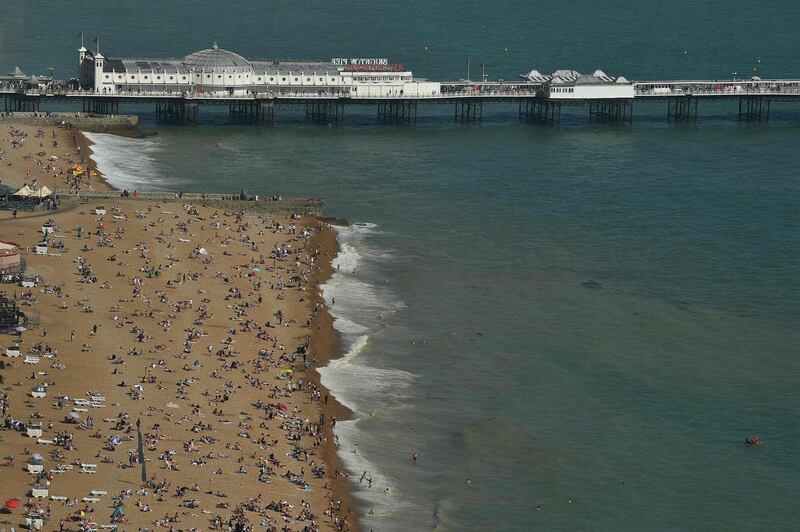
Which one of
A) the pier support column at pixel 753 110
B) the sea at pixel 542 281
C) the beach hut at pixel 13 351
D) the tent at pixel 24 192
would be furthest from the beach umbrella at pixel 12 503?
the pier support column at pixel 753 110

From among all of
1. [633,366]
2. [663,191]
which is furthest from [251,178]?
[633,366]

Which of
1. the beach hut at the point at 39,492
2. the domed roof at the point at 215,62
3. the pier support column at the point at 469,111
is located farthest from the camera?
the pier support column at the point at 469,111

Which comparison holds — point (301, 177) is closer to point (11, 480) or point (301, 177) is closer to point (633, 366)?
point (633, 366)

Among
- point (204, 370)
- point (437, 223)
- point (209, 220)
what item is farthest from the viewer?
point (437, 223)

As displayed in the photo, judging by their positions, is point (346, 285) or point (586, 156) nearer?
point (346, 285)

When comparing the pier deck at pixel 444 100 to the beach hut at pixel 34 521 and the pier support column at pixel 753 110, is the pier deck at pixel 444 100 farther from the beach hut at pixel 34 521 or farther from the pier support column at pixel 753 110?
the beach hut at pixel 34 521

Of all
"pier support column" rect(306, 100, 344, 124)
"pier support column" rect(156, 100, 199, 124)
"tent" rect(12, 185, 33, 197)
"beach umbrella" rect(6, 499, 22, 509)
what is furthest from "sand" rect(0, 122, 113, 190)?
"beach umbrella" rect(6, 499, 22, 509)
